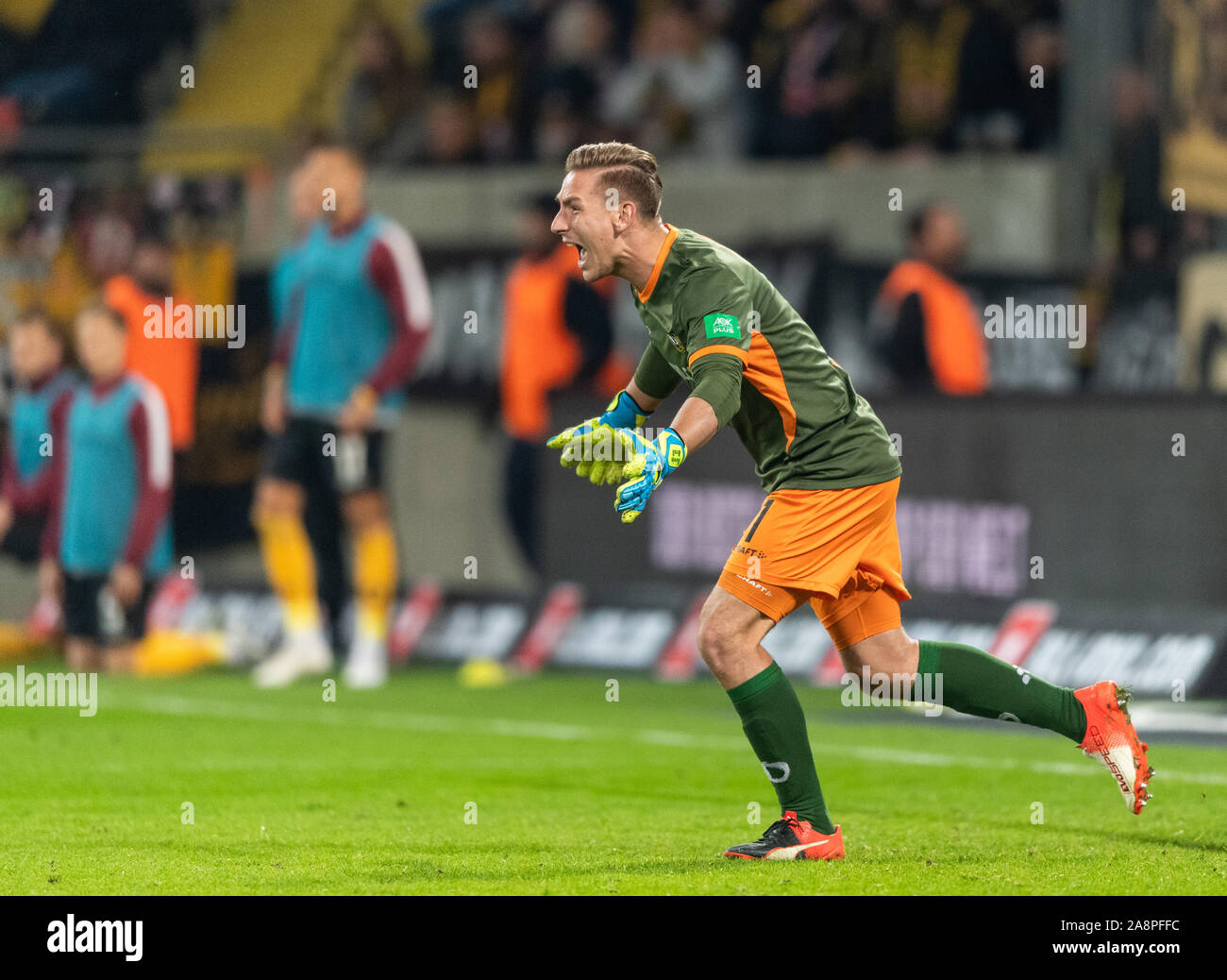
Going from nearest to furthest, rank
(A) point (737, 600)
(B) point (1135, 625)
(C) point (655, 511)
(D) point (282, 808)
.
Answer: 1. (A) point (737, 600)
2. (D) point (282, 808)
3. (B) point (1135, 625)
4. (C) point (655, 511)

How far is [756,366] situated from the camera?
273 inches

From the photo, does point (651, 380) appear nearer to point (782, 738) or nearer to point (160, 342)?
point (782, 738)

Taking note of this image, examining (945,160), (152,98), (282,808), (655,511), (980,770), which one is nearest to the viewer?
(282,808)

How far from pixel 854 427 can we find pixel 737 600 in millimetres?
687

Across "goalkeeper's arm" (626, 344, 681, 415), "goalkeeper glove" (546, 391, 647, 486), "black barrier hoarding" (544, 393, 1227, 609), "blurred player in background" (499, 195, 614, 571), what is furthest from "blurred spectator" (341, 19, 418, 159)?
"goalkeeper glove" (546, 391, 647, 486)

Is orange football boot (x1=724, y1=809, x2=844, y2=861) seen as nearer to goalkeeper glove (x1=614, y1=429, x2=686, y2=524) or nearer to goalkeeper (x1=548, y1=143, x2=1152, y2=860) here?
goalkeeper (x1=548, y1=143, x2=1152, y2=860)

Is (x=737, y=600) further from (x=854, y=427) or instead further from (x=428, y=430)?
(x=428, y=430)

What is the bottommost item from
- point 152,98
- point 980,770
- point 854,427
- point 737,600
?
point 980,770

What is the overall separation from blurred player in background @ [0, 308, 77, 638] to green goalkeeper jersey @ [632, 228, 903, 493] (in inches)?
351

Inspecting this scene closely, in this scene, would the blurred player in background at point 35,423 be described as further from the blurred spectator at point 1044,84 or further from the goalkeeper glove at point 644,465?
the goalkeeper glove at point 644,465

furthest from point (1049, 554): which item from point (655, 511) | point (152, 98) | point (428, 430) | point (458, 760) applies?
point (152, 98)

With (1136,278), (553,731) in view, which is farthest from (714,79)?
(553,731)

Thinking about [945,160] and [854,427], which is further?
[945,160]

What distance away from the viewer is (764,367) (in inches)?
273
